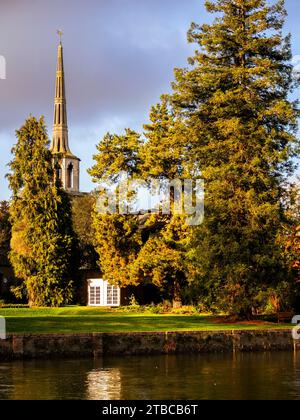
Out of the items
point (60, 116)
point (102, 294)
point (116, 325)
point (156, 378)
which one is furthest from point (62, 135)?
point (156, 378)

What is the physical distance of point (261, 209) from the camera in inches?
1471

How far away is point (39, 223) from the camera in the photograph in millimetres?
56219

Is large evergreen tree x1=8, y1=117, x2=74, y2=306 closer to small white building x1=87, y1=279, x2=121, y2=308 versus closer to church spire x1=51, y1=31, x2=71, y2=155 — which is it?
small white building x1=87, y1=279, x2=121, y2=308

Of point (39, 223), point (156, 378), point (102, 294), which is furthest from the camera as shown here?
point (102, 294)

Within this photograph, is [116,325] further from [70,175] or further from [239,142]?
[70,175]

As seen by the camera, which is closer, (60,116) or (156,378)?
(156,378)

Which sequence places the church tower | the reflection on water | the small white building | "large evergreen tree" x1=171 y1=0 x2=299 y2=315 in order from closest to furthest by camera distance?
the reflection on water < "large evergreen tree" x1=171 y1=0 x2=299 y2=315 < the small white building < the church tower

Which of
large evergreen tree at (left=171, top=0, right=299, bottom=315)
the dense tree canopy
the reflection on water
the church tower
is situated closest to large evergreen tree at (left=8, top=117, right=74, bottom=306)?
the dense tree canopy

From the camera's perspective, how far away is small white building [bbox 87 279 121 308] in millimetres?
58625

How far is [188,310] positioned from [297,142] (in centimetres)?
1345

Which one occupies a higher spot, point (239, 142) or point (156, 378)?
point (239, 142)

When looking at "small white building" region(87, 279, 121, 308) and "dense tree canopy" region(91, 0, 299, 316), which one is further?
"small white building" region(87, 279, 121, 308)

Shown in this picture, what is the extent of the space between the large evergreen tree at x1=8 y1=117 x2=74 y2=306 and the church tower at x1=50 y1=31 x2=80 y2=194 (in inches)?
2622

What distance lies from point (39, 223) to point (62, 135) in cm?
7990
